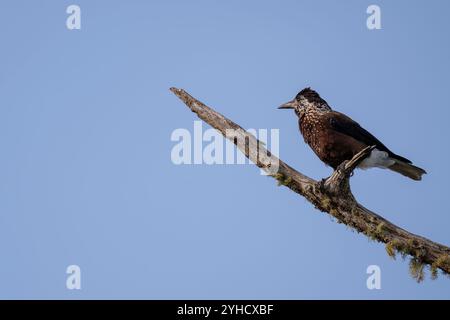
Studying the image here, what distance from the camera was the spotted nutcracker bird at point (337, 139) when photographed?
951cm

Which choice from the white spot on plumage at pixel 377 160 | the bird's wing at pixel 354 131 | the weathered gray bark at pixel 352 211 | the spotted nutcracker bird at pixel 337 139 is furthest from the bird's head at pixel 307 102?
the weathered gray bark at pixel 352 211

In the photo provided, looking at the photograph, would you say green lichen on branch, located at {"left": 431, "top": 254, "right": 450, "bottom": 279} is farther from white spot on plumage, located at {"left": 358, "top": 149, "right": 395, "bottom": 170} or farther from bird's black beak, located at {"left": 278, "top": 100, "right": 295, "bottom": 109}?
bird's black beak, located at {"left": 278, "top": 100, "right": 295, "bottom": 109}

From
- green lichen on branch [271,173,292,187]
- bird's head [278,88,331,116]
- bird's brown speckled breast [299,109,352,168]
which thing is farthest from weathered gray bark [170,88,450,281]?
bird's head [278,88,331,116]

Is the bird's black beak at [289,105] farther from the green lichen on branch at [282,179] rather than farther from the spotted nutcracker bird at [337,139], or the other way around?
the green lichen on branch at [282,179]

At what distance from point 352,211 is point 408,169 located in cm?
202

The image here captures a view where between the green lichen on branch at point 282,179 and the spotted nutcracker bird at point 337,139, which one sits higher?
the spotted nutcracker bird at point 337,139

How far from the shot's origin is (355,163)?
8.01 metres

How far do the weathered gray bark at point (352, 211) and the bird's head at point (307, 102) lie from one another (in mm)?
1793

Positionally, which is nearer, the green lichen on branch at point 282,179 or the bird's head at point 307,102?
the green lichen on branch at point 282,179

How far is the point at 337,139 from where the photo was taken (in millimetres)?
9539

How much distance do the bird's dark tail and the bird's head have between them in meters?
1.16

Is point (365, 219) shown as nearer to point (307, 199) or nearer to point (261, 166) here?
point (307, 199)

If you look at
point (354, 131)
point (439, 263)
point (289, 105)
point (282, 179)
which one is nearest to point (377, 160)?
point (354, 131)
